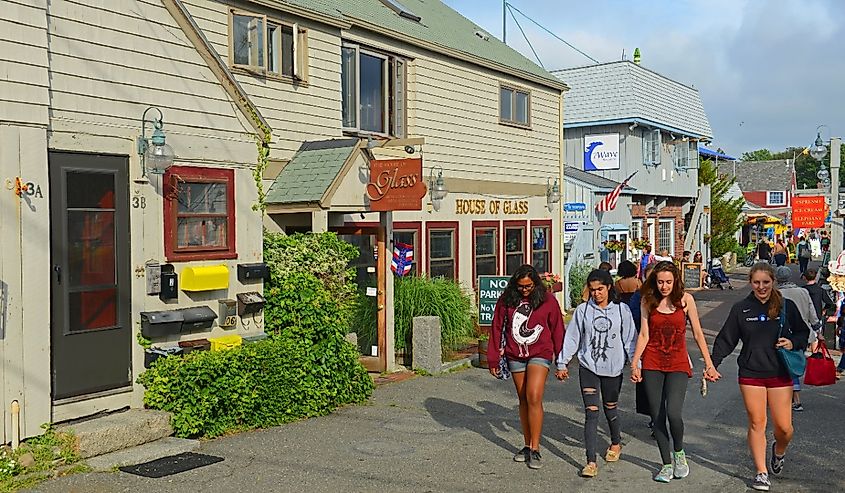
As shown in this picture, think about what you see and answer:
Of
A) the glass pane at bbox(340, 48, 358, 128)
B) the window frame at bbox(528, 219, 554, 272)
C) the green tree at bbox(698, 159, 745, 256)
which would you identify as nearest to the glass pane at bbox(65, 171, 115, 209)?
the glass pane at bbox(340, 48, 358, 128)

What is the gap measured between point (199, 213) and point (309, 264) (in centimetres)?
154

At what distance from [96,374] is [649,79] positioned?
25071mm

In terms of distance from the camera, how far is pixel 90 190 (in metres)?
8.18

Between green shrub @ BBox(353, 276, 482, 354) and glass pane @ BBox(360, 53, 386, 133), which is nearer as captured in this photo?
green shrub @ BBox(353, 276, 482, 354)

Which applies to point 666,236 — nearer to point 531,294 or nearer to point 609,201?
point 609,201

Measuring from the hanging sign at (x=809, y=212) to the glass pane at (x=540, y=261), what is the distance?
8.38 m

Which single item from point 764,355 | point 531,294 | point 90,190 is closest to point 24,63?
point 90,190

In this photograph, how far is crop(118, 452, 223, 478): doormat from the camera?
7316 mm

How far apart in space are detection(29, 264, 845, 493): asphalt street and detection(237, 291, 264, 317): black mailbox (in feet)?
4.38

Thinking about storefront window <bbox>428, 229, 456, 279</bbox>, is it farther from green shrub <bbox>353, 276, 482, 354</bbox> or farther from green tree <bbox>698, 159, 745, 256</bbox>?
green tree <bbox>698, 159, 745, 256</bbox>

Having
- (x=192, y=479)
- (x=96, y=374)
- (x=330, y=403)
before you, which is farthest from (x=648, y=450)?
(x=96, y=374)

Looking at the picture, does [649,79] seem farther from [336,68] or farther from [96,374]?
[96,374]

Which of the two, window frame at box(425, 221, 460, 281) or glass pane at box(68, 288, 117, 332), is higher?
window frame at box(425, 221, 460, 281)

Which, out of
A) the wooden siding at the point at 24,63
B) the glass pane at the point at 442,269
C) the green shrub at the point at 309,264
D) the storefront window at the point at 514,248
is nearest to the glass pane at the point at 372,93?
the glass pane at the point at 442,269
